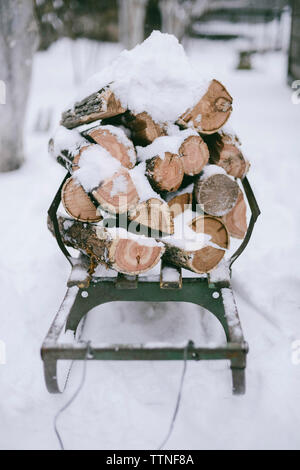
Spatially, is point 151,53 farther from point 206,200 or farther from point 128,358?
point 128,358

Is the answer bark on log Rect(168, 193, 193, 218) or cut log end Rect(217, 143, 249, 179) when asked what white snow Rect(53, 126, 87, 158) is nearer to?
bark on log Rect(168, 193, 193, 218)

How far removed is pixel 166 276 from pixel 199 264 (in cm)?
19

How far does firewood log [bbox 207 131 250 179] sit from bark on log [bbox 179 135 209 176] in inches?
5.9

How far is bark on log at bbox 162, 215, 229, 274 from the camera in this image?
6.71 feet

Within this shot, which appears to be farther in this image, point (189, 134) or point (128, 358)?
point (189, 134)

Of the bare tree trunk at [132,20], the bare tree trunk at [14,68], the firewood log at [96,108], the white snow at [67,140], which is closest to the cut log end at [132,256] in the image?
the white snow at [67,140]

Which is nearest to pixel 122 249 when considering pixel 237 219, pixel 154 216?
pixel 154 216

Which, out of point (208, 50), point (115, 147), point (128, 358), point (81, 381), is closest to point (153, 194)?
point (115, 147)

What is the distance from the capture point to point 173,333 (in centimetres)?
236

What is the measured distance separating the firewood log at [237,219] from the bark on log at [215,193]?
19 centimetres

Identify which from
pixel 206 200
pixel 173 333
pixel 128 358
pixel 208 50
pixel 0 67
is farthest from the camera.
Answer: pixel 208 50

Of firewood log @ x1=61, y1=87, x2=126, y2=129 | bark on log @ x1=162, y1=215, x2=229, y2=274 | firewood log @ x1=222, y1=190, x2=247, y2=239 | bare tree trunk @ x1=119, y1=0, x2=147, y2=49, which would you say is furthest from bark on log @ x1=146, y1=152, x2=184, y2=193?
bare tree trunk @ x1=119, y1=0, x2=147, y2=49

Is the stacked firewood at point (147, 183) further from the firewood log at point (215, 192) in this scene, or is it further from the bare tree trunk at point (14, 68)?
the bare tree trunk at point (14, 68)

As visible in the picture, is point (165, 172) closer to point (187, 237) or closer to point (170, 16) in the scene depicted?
point (187, 237)
